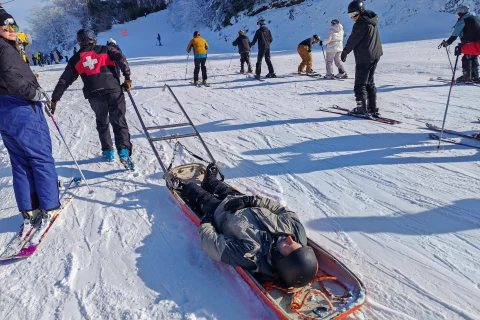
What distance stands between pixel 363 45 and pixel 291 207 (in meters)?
3.73

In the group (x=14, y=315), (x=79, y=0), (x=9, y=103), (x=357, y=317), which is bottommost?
(x=357, y=317)

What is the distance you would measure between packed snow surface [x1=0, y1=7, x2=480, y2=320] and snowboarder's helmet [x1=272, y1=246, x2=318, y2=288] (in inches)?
12.1

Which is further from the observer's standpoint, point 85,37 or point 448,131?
point 448,131

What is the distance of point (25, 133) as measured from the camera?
3.29 m

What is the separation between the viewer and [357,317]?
2.37 m

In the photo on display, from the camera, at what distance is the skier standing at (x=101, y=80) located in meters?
4.51

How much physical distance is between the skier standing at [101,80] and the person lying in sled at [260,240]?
87.0 inches

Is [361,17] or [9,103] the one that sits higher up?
[361,17]

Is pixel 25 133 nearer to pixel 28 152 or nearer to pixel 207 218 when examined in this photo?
pixel 28 152

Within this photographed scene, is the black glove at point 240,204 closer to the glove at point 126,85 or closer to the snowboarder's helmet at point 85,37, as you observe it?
the glove at point 126,85

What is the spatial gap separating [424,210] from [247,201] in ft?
6.15

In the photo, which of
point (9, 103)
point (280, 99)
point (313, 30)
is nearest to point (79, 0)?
point (313, 30)

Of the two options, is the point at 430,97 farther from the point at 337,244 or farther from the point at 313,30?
the point at 313,30

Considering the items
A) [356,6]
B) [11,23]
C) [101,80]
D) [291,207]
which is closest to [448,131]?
[356,6]
